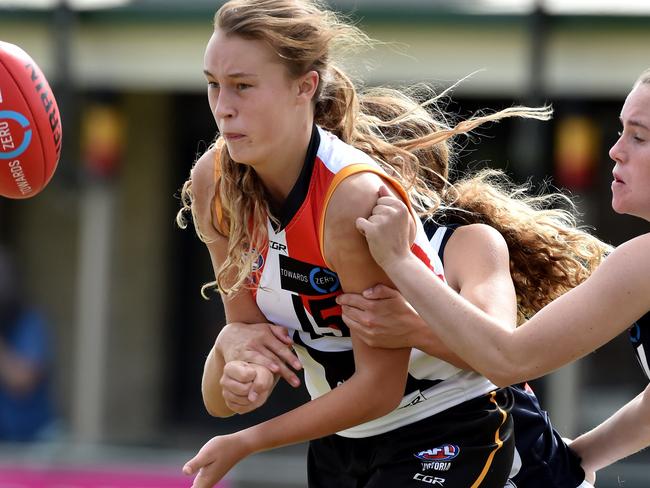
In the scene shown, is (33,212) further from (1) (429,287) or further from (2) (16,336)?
(1) (429,287)

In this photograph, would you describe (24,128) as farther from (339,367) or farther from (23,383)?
(23,383)

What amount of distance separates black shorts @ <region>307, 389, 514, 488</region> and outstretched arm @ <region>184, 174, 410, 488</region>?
0.21m

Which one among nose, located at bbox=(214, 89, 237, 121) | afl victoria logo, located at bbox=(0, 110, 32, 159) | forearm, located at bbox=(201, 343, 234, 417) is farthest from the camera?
afl victoria logo, located at bbox=(0, 110, 32, 159)

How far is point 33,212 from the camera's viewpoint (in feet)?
35.2

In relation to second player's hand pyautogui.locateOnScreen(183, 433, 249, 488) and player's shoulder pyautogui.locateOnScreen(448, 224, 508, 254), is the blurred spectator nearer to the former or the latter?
second player's hand pyautogui.locateOnScreen(183, 433, 249, 488)

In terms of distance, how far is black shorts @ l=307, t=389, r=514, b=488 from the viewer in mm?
3482

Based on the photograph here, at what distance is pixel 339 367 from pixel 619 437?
0.86 meters

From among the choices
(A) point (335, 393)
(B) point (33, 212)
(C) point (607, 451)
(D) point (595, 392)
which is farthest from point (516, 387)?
(B) point (33, 212)

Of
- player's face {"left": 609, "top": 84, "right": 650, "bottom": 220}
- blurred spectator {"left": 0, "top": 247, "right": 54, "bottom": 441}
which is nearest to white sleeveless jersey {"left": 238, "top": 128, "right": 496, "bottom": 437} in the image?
player's face {"left": 609, "top": 84, "right": 650, "bottom": 220}

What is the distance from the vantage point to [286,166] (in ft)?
11.2

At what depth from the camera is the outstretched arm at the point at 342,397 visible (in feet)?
10.8

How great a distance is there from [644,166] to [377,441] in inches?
41.9

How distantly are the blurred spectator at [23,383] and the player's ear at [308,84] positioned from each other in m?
6.30

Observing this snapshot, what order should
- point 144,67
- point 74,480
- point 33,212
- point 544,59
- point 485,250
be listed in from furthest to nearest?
point 33,212 → point 144,67 → point 544,59 → point 74,480 → point 485,250
